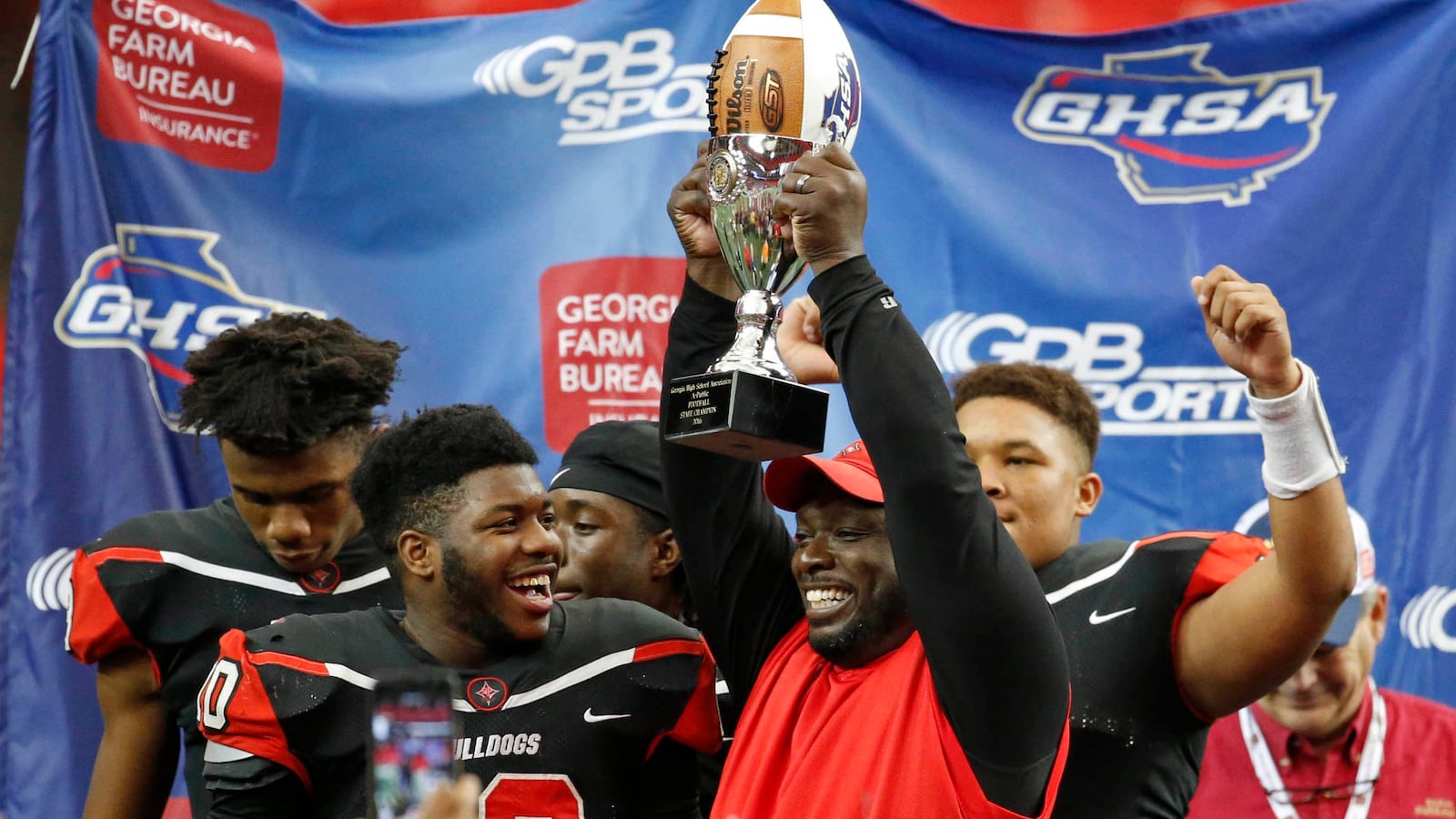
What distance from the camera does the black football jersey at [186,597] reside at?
279cm

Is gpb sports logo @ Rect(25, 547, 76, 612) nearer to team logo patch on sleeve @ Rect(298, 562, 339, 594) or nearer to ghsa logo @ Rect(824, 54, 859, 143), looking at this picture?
team logo patch on sleeve @ Rect(298, 562, 339, 594)

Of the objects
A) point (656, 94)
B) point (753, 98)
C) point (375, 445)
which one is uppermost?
point (656, 94)

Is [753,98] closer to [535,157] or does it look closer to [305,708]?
[305,708]

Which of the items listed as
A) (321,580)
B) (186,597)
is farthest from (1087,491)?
(186,597)

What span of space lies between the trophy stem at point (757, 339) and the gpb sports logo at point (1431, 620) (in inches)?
84.2

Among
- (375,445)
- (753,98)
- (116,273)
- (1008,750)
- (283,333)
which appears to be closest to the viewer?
(1008,750)

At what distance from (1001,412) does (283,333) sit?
4.43ft

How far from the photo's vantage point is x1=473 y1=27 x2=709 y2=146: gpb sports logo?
3771 mm

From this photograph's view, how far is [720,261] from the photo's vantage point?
210 centimetres

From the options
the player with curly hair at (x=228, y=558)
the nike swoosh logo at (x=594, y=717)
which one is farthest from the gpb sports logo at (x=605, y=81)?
the nike swoosh logo at (x=594, y=717)

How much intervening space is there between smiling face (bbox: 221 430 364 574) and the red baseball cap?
1.03 metres

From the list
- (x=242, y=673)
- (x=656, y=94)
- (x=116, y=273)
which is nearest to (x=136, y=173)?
(x=116, y=273)

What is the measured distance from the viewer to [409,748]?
4.19 ft

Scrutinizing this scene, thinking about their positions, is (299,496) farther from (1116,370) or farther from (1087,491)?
(1116,370)
